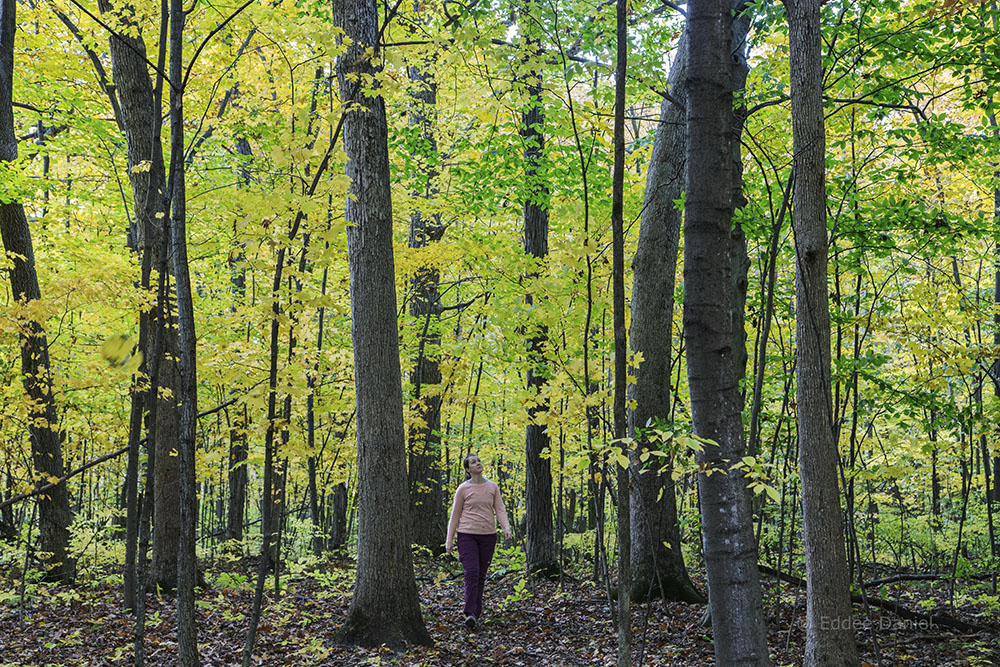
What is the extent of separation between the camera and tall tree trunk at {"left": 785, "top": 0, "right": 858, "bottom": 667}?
425 cm

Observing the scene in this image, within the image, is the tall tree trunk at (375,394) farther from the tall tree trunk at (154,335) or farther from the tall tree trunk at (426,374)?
the tall tree trunk at (426,374)

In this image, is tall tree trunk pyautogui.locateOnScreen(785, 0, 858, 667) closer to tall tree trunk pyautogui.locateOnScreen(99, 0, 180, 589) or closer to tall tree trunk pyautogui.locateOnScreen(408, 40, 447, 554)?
tall tree trunk pyautogui.locateOnScreen(99, 0, 180, 589)

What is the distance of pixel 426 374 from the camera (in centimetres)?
1247

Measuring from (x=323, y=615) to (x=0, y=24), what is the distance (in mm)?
8327

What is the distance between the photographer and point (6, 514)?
932 cm

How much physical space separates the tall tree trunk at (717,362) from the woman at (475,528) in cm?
402

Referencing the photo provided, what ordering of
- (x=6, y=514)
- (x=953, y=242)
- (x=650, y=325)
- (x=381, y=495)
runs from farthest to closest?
(x=6, y=514) < (x=650, y=325) < (x=953, y=242) < (x=381, y=495)

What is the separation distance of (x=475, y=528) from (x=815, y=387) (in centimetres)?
387

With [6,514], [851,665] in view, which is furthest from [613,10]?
[6,514]

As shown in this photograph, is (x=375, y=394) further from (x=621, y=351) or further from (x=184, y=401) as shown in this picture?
(x=621, y=351)

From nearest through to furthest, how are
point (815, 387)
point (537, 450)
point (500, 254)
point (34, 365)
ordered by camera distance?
point (815, 387), point (34, 365), point (500, 254), point (537, 450)

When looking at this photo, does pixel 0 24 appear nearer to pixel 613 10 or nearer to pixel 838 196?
pixel 613 10

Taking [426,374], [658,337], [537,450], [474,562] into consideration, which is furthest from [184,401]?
[426,374]

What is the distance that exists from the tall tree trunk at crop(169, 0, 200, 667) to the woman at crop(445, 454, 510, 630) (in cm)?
345
